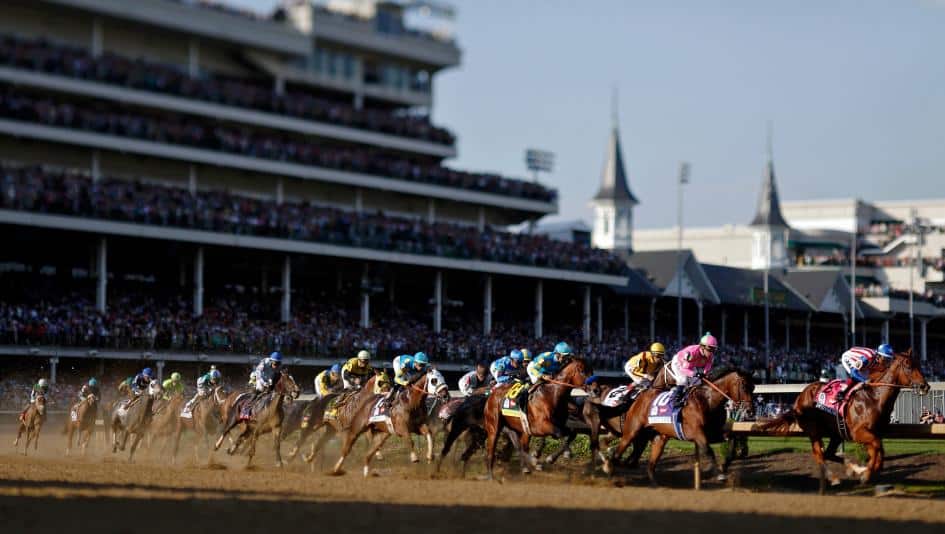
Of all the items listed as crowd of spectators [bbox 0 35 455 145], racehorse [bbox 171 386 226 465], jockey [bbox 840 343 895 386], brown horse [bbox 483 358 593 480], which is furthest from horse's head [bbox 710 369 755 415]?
crowd of spectators [bbox 0 35 455 145]

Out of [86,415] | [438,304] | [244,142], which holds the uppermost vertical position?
[244,142]

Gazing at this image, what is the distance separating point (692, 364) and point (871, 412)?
2.41m

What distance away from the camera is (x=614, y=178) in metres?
78.4

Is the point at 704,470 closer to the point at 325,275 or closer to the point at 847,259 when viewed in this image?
the point at 325,275

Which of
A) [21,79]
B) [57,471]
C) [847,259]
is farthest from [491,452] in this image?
[847,259]

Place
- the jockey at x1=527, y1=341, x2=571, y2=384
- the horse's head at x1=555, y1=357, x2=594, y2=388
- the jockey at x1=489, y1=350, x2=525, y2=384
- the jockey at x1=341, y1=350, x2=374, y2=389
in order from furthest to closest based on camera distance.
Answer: the jockey at x1=341, y1=350, x2=374, y2=389
the jockey at x1=489, y1=350, x2=525, y2=384
the jockey at x1=527, y1=341, x2=571, y2=384
the horse's head at x1=555, y1=357, x2=594, y2=388

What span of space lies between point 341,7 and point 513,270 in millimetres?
15863

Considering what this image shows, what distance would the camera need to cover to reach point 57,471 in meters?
21.1

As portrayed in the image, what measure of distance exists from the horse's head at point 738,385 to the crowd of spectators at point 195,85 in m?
33.9

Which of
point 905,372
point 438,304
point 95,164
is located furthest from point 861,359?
point 95,164

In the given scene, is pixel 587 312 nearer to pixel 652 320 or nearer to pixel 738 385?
pixel 652 320

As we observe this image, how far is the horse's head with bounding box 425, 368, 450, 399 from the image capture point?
19984 mm

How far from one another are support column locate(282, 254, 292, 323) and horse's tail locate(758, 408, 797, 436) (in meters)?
28.6

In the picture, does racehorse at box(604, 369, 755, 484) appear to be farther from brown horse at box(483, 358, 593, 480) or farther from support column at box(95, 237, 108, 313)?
support column at box(95, 237, 108, 313)
